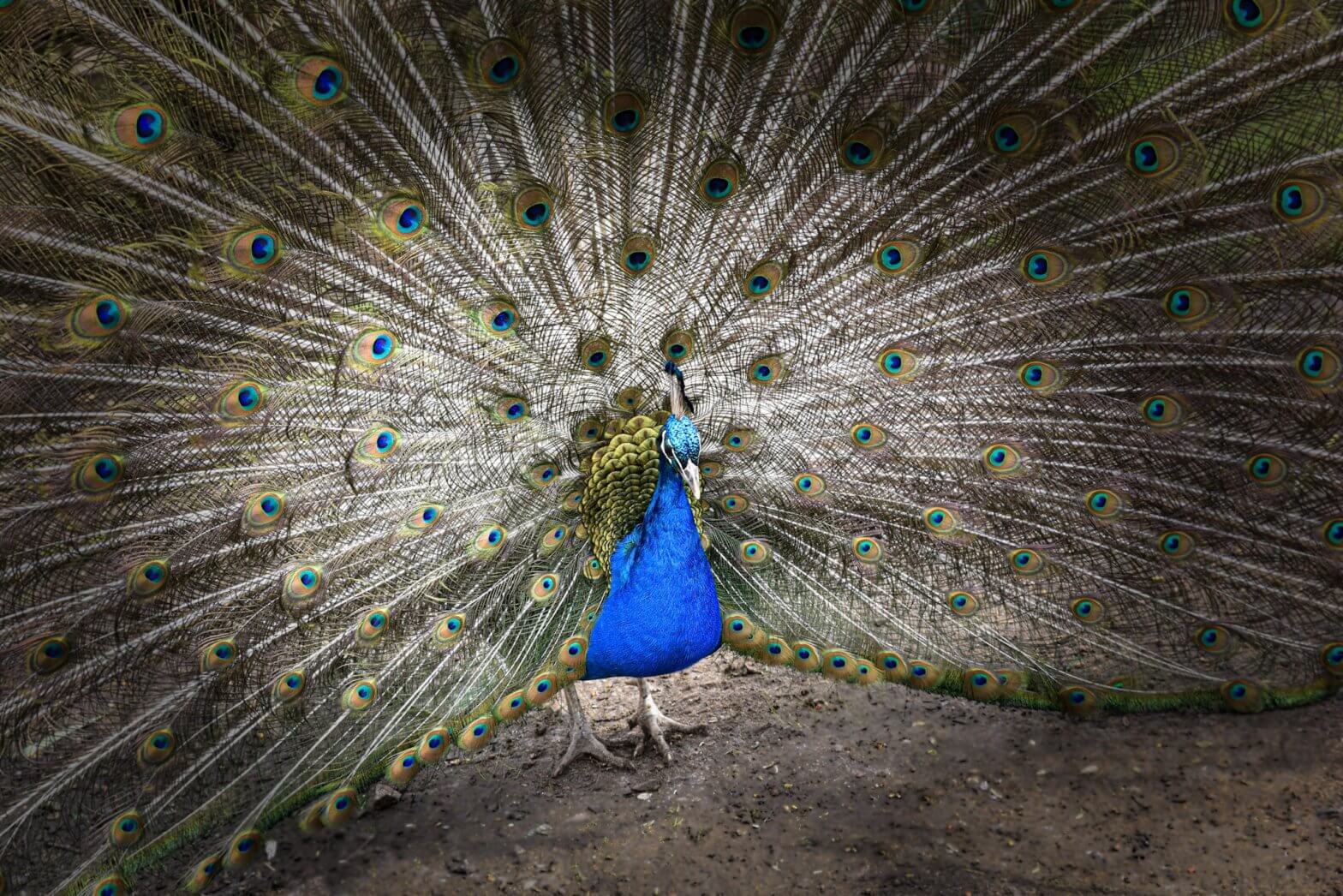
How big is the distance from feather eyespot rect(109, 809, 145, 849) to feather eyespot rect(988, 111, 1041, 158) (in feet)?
10.3

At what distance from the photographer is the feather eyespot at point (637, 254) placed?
102 inches

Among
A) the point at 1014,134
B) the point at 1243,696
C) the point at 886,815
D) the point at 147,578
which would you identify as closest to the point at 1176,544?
the point at 1243,696

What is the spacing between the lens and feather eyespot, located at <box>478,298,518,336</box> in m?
2.56

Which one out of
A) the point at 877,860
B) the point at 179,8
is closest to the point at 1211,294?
the point at 877,860

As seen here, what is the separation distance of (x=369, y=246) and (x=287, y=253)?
21cm

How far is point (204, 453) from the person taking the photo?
2381mm

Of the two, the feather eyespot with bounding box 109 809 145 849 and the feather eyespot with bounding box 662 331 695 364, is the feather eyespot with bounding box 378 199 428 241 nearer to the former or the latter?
the feather eyespot with bounding box 662 331 695 364

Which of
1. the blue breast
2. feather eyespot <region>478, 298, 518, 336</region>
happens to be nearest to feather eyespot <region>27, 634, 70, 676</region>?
feather eyespot <region>478, 298, 518, 336</region>

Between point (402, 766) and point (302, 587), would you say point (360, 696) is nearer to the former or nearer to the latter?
point (402, 766)

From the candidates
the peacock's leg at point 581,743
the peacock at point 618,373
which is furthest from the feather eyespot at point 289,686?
the peacock's leg at point 581,743

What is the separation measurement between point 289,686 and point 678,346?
1616 mm

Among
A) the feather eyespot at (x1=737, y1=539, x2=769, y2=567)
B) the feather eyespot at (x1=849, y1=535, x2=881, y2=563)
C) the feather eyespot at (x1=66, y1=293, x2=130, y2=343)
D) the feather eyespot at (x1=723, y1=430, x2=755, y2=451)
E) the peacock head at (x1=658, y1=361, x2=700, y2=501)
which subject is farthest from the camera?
the feather eyespot at (x1=737, y1=539, x2=769, y2=567)

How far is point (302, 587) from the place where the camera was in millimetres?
2613

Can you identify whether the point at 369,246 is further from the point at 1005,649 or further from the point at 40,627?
the point at 1005,649
